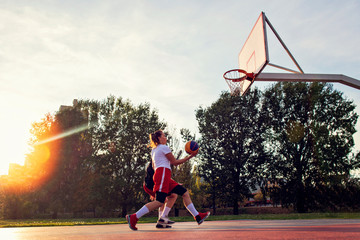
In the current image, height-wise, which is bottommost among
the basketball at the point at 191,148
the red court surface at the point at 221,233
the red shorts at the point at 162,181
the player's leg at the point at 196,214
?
the red court surface at the point at 221,233

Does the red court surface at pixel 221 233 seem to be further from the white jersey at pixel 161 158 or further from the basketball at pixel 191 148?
the basketball at pixel 191 148

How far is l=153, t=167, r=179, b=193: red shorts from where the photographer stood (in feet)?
17.6

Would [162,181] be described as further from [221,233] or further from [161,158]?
[221,233]

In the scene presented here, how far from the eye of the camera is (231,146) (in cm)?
2911

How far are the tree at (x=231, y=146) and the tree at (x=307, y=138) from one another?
1.61 meters

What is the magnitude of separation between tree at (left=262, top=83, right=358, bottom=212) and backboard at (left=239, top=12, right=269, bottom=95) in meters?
20.6

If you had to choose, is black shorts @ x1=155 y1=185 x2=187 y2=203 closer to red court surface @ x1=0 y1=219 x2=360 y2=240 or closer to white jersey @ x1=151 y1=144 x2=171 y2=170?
white jersey @ x1=151 y1=144 x2=171 y2=170

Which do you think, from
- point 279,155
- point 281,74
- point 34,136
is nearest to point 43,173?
point 34,136

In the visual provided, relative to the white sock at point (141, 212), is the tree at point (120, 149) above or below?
above

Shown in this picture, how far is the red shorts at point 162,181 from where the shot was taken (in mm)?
5352

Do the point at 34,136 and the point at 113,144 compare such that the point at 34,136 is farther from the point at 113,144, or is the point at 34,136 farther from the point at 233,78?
the point at 233,78

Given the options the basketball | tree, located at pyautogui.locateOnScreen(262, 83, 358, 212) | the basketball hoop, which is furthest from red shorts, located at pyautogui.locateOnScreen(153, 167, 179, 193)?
tree, located at pyautogui.locateOnScreen(262, 83, 358, 212)

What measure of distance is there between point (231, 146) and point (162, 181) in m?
24.4

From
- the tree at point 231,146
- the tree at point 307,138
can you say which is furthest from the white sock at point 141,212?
the tree at point 307,138
